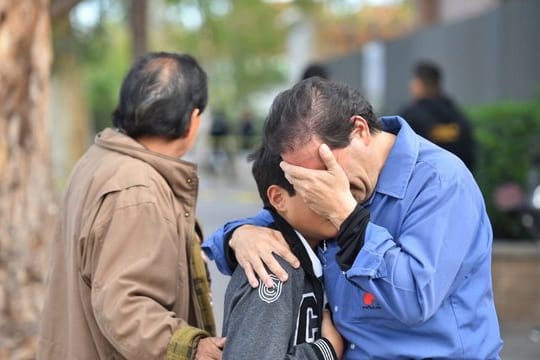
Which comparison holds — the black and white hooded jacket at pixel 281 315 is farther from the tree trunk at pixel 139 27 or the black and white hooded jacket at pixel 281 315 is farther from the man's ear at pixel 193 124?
the tree trunk at pixel 139 27

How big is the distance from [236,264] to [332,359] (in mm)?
448

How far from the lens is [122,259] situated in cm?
291

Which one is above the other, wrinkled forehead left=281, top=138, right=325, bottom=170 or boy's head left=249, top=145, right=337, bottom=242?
wrinkled forehead left=281, top=138, right=325, bottom=170

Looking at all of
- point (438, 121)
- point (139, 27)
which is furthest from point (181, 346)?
point (139, 27)

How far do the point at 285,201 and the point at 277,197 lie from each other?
0.04 metres

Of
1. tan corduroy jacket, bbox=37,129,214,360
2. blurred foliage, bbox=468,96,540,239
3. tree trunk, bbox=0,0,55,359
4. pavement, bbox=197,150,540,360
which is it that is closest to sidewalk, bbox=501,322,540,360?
pavement, bbox=197,150,540,360

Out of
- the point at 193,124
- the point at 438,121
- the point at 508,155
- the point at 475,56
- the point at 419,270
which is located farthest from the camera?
the point at 475,56

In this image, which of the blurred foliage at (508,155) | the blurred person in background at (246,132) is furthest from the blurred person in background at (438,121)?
the blurred person in background at (246,132)

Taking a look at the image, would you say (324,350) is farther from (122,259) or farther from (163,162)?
(163,162)

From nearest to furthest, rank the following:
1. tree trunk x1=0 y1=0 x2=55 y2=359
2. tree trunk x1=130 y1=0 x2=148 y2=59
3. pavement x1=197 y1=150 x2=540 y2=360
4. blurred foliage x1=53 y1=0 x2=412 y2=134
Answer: tree trunk x1=0 y1=0 x2=55 y2=359
pavement x1=197 y1=150 x2=540 y2=360
tree trunk x1=130 y1=0 x2=148 y2=59
blurred foliage x1=53 y1=0 x2=412 y2=134

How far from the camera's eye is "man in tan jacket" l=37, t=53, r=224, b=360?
2.88 m

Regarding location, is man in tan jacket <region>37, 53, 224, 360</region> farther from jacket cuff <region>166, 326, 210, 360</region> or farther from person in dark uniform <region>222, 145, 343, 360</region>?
person in dark uniform <region>222, 145, 343, 360</region>

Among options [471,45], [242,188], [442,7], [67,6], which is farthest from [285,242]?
[442,7]

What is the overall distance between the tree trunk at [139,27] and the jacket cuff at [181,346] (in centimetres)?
660
